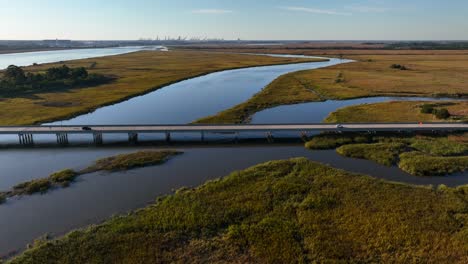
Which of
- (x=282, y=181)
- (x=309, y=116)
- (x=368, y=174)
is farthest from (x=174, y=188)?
(x=309, y=116)

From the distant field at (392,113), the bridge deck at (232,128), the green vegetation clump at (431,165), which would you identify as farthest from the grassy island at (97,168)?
the distant field at (392,113)

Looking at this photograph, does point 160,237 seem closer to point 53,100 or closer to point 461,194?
point 461,194

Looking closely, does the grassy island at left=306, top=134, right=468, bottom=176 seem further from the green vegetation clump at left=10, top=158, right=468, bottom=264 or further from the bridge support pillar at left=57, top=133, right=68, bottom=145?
the bridge support pillar at left=57, top=133, right=68, bottom=145

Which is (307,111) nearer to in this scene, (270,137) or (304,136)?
(304,136)

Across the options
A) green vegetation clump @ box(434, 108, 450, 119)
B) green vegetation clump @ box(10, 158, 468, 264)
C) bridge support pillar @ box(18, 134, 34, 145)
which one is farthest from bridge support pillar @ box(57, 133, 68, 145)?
green vegetation clump @ box(434, 108, 450, 119)

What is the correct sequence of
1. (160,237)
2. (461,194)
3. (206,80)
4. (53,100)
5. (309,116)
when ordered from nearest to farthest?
1. (160,237)
2. (461,194)
3. (309,116)
4. (53,100)
5. (206,80)
